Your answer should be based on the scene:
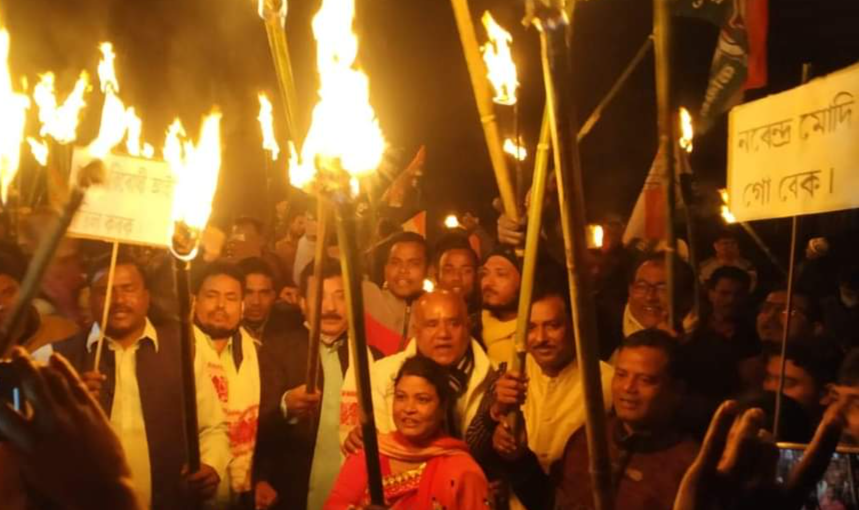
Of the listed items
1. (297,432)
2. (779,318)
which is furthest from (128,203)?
(779,318)

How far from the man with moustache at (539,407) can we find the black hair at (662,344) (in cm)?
26

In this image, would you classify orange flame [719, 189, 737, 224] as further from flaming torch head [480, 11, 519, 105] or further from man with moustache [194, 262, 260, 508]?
man with moustache [194, 262, 260, 508]

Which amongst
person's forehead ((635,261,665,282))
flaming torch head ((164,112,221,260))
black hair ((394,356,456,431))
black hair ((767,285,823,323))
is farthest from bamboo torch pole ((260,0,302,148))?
black hair ((767,285,823,323))

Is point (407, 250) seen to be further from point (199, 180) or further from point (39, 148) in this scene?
point (39, 148)

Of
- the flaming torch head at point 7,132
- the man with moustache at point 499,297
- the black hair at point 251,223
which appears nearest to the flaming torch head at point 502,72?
the man with moustache at point 499,297

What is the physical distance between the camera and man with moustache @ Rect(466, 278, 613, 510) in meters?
4.08

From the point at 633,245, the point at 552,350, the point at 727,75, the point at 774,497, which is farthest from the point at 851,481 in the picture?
the point at 633,245

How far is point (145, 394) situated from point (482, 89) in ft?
7.83

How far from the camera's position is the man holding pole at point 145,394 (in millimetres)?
4879

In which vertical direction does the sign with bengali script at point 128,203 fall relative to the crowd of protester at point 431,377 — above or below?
above

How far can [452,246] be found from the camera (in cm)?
643

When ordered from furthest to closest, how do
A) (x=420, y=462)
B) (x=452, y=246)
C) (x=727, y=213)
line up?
(x=727, y=213)
(x=452, y=246)
(x=420, y=462)

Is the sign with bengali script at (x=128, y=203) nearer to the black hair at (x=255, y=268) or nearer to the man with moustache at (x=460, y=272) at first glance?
the black hair at (x=255, y=268)

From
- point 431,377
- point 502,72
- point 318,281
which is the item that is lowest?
point 431,377
